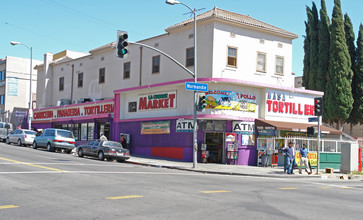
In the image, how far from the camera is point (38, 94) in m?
49.7

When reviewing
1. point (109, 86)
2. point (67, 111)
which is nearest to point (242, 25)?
point (109, 86)

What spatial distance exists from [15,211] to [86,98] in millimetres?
32291

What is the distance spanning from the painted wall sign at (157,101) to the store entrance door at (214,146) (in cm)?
360

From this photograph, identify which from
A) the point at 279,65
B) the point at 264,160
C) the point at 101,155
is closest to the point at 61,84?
the point at 101,155

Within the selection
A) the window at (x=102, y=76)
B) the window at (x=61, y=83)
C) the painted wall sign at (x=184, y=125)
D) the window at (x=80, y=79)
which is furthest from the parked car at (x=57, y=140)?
the window at (x=61, y=83)

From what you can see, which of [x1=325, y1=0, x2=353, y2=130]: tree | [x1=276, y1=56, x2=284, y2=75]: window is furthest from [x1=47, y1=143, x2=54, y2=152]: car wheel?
[x1=325, y1=0, x2=353, y2=130]: tree

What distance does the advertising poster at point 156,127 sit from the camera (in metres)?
29.9

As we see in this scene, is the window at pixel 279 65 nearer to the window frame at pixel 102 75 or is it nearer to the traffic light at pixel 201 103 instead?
the traffic light at pixel 201 103

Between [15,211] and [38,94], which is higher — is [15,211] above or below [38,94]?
below

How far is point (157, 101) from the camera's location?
31.1 m

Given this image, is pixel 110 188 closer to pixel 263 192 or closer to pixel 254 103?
pixel 263 192

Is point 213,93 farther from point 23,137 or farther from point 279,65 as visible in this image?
point 23,137

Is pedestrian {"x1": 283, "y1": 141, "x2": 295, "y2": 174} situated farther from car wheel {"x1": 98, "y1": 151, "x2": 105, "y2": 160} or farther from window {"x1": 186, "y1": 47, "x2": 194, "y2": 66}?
car wheel {"x1": 98, "y1": 151, "x2": 105, "y2": 160}

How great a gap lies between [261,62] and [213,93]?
18.0 feet
